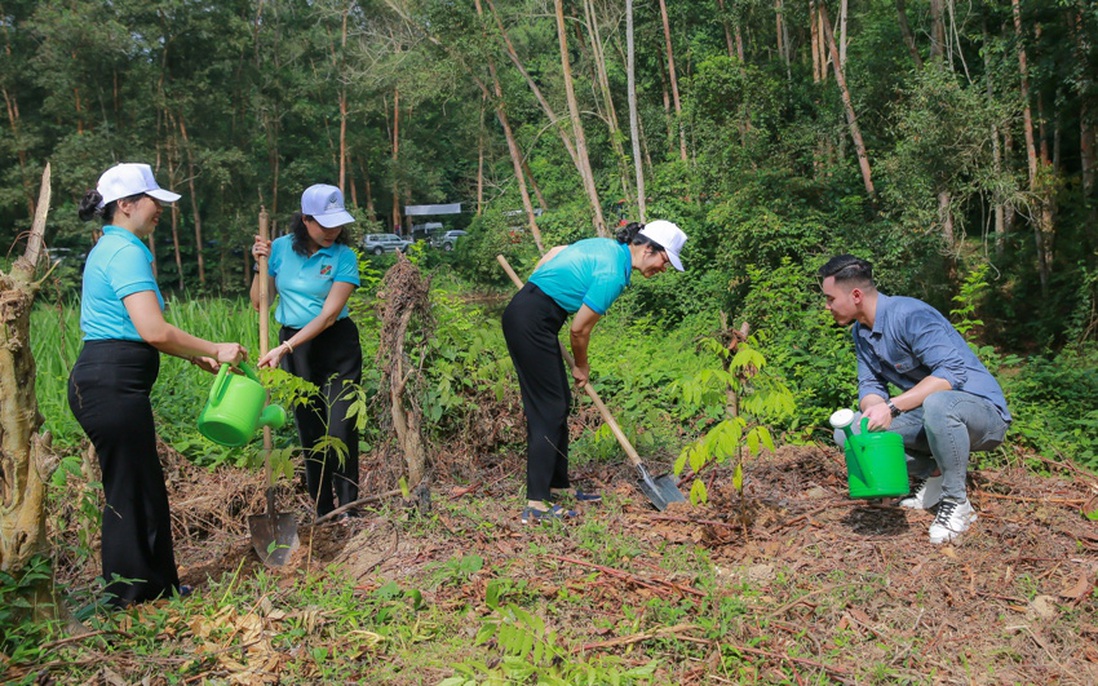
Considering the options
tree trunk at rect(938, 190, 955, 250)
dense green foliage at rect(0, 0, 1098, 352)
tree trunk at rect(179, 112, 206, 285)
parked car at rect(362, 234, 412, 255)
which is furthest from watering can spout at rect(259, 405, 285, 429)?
parked car at rect(362, 234, 412, 255)

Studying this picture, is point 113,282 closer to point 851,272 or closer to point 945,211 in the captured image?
point 851,272

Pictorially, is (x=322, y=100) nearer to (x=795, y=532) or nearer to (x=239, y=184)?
(x=239, y=184)

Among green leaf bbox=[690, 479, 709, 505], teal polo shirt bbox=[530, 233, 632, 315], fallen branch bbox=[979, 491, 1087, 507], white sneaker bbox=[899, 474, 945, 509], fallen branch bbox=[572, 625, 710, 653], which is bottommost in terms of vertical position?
fallen branch bbox=[979, 491, 1087, 507]

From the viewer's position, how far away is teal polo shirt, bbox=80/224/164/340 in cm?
302

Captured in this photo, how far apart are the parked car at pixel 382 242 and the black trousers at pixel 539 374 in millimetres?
25863

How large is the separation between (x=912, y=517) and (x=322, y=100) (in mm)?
28502

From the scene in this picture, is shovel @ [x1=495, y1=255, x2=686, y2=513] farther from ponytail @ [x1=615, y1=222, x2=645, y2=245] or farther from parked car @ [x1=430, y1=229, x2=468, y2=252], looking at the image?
parked car @ [x1=430, y1=229, x2=468, y2=252]

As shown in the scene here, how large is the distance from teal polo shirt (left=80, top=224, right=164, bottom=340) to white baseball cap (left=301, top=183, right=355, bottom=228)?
2.97 ft

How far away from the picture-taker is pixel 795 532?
3.88 m

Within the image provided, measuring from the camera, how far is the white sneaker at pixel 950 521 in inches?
144

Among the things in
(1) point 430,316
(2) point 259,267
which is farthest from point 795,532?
(2) point 259,267

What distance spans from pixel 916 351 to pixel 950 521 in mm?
789

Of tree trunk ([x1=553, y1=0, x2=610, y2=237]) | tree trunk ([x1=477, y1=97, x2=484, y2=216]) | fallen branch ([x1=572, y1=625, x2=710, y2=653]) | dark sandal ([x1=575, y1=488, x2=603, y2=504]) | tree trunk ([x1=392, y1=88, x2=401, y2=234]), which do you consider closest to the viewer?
fallen branch ([x1=572, y1=625, x2=710, y2=653])

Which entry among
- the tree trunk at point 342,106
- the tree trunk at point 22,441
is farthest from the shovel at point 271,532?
the tree trunk at point 342,106
